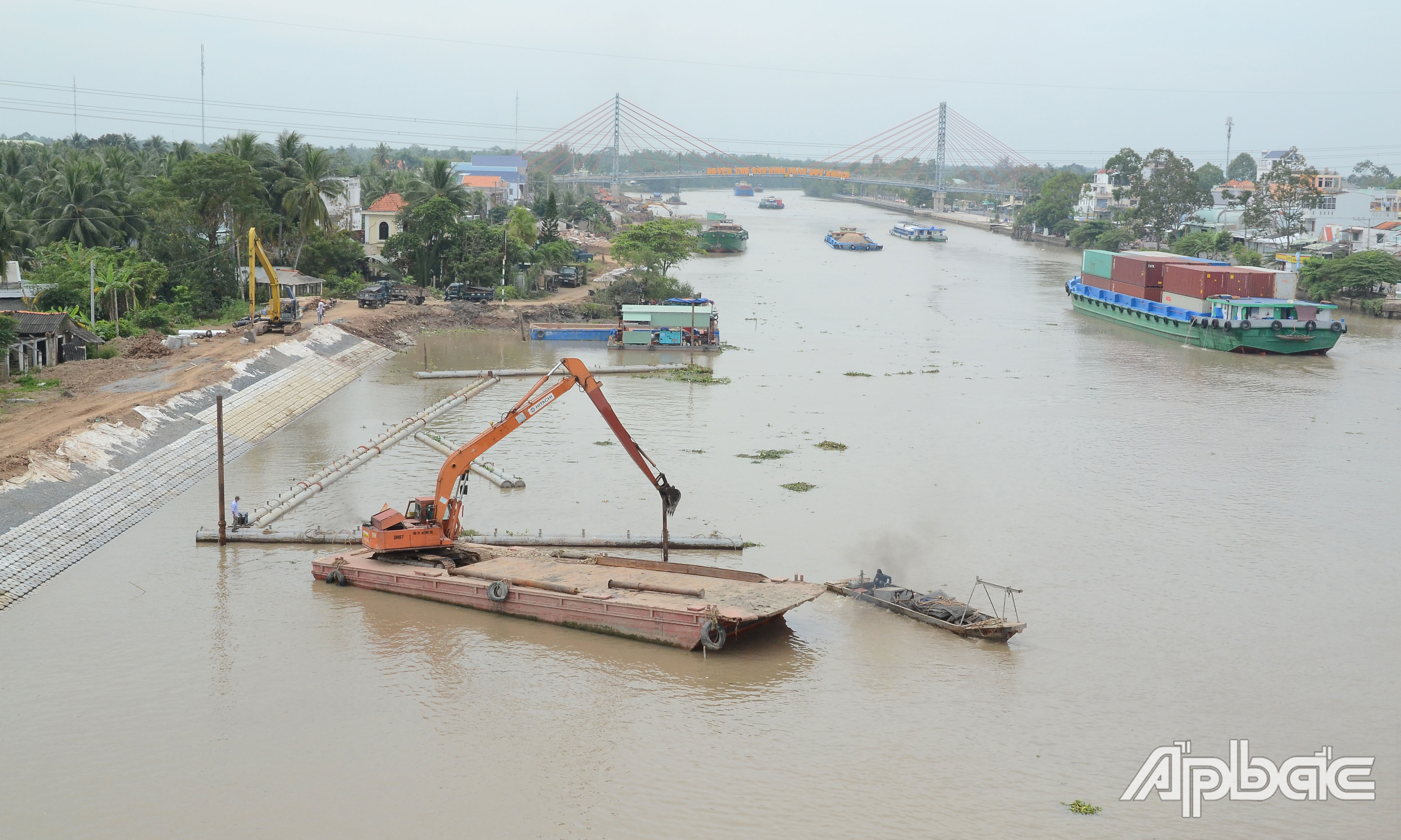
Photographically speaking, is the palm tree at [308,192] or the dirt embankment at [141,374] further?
the palm tree at [308,192]

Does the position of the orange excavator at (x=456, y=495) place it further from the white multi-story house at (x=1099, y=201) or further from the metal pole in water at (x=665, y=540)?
the white multi-story house at (x=1099, y=201)

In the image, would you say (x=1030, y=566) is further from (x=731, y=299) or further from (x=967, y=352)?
(x=731, y=299)

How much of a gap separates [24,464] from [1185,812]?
18340 millimetres

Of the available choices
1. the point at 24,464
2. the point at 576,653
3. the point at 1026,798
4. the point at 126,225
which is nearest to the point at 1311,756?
the point at 1026,798

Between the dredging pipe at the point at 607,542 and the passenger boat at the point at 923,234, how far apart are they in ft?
283

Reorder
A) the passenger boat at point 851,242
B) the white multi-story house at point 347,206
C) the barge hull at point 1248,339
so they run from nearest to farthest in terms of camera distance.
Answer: the barge hull at point 1248,339, the white multi-story house at point 347,206, the passenger boat at point 851,242

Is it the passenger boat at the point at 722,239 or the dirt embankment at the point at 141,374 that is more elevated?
the passenger boat at the point at 722,239

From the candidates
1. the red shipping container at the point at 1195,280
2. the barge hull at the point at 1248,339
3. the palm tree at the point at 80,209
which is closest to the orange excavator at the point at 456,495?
the palm tree at the point at 80,209

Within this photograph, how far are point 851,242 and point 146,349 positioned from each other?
2604 inches

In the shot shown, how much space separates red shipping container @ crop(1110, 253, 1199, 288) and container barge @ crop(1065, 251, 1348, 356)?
4 cm

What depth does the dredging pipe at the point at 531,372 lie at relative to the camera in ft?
110

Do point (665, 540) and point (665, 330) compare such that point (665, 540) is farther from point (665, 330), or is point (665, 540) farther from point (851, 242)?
point (851, 242)

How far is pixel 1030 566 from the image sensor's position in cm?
1842

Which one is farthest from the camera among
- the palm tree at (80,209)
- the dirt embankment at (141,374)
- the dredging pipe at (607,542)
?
the palm tree at (80,209)
